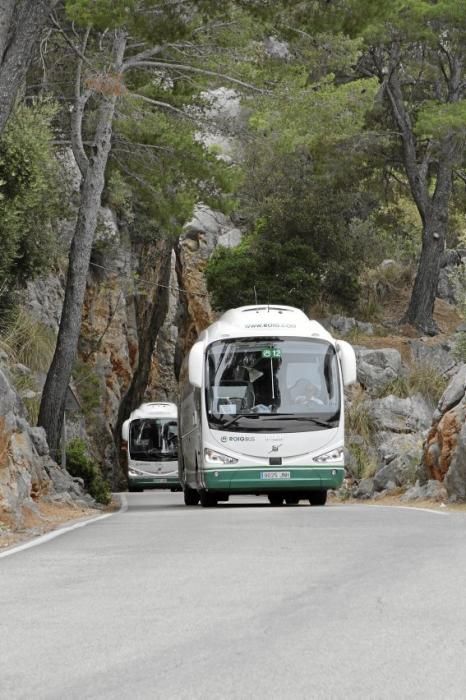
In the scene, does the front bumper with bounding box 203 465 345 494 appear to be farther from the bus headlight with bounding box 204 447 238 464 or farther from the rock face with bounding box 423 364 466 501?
the rock face with bounding box 423 364 466 501

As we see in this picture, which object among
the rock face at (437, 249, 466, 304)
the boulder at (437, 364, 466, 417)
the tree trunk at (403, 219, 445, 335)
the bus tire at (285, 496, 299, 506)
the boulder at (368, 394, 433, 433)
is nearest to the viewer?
the boulder at (437, 364, 466, 417)

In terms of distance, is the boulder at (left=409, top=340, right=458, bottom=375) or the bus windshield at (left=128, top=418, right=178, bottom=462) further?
the bus windshield at (left=128, top=418, right=178, bottom=462)

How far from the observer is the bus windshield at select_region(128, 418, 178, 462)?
152ft

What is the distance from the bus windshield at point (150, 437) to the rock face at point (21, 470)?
18579 mm

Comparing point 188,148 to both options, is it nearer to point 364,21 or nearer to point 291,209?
point 364,21

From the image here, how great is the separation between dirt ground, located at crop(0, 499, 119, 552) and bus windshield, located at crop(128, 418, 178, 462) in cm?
2296

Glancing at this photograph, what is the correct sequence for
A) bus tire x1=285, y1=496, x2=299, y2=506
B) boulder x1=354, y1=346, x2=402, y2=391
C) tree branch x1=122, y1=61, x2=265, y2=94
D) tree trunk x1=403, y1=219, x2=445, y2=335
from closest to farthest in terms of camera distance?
bus tire x1=285, y1=496, x2=299, y2=506 → tree branch x1=122, y1=61, x2=265, y2=94 → boulder x1=354, y1=346, x2=402, y2=391 → tree trunk x1=403, y1=219, x2=445, y2=335

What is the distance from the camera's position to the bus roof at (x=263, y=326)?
22828mm

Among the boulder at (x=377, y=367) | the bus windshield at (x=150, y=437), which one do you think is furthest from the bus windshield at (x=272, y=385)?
the bus windshield at (x=150, y=437)

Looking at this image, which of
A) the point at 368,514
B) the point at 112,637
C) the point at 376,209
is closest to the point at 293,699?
the point at 112,637

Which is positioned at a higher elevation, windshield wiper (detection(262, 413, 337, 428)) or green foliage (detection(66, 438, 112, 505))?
windshield wiper (detection(262, 413, 337, 428))

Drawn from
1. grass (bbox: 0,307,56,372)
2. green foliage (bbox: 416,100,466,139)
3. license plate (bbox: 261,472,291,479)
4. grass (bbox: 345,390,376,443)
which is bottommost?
license plate (bbox: 261,472,291,479)

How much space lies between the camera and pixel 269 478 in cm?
2175

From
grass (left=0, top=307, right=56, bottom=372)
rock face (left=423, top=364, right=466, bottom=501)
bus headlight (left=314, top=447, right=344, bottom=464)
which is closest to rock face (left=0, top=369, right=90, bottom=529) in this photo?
bus headlight (left=314, top=447, right=344, bottom=464)
